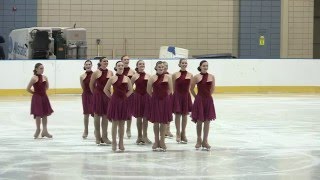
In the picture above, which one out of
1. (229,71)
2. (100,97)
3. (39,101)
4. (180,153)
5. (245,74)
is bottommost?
(180,153)

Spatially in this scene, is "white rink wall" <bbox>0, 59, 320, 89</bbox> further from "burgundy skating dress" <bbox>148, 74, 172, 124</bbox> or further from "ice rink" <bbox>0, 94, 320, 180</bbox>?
"burgundy skating dress" <bbox>148, 74, 172, 124</bbox>

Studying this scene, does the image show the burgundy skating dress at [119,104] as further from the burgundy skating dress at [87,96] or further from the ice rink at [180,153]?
the burgundy skating dress at [87,96]

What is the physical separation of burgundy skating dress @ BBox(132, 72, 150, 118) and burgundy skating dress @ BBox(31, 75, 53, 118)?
66.7 inches

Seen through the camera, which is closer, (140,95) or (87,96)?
(140,95)

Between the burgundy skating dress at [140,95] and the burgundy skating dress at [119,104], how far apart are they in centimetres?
102

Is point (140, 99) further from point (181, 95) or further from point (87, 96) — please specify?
point (87, 96)

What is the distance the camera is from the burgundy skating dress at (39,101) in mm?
11742

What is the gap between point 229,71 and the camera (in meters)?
23.1

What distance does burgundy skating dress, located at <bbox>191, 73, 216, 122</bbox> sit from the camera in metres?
10.3

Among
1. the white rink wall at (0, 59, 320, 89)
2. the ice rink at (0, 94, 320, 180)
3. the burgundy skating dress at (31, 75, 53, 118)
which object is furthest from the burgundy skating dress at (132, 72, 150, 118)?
the white rink wall at (0, 59, 320, 89)

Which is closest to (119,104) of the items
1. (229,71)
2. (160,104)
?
(160,104)

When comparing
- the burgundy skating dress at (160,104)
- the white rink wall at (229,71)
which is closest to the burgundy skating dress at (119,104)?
the burgundy skating dress at (160,104)

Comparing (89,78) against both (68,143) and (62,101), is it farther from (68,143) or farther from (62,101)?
(62,101)

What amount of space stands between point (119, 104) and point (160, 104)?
62 cm
